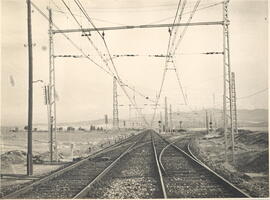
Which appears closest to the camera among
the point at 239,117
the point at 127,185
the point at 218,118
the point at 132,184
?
the point at 127,185

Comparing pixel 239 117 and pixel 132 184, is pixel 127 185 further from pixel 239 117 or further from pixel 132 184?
pixel 239 117

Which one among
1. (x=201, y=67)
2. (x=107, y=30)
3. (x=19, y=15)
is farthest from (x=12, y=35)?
(x=201, y=67)

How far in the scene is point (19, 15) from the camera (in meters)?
13.2

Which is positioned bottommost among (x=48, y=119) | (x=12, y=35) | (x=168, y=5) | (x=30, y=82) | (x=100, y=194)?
(x=100, y=194)

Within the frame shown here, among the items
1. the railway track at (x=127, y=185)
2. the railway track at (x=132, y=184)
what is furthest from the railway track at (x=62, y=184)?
the railway track at (x=127, y=185)

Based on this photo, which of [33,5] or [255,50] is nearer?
[255,50]

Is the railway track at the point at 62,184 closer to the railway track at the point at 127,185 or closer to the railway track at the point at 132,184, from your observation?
the railway track at the point at 132,184

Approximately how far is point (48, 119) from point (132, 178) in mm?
6193

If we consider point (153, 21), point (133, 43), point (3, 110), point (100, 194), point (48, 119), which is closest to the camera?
point (100, 194)

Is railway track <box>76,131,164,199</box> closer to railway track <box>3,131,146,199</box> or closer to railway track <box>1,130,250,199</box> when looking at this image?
railway track <box>1,130,250,199</box>

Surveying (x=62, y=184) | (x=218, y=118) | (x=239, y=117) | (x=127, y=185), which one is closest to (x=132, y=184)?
(x=127, y=185)

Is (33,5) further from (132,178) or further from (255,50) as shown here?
(255,50)

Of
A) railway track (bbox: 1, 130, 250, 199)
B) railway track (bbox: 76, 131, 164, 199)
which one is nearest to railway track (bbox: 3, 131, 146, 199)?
railway track (bbox: 1, 130, 250, 199)

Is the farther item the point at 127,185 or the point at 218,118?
the point at 218,118
